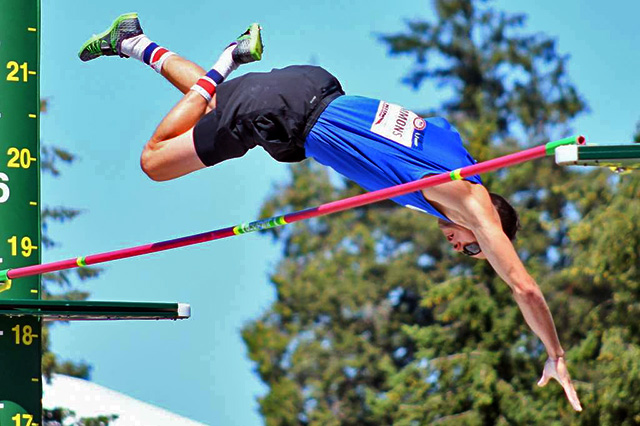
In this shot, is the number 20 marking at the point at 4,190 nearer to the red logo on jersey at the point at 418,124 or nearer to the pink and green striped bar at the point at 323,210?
the pink and green striped bar at the point at 323,210

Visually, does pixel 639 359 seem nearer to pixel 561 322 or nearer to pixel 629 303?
pixel 629 303

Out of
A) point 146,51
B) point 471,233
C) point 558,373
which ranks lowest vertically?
point 558,373

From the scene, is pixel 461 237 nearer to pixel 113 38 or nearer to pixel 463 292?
pixel 113 38

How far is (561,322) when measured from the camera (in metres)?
22.6

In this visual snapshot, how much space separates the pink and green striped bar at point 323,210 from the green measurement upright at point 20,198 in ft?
0.73

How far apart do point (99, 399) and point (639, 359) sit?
25.4ft

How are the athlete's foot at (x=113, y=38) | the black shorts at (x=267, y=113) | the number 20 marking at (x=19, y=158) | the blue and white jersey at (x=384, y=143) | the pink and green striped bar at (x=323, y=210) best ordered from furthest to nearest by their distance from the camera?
1. the number 20 marking at (x=19, y=158)
2. the athlete's foot at (x=113, y=38)
3. the black shorts at (x=267, y=113)
4. the blue and white jersey at (x=384, y=143)
5. the pink and green striped bar at (x=323, y=210)

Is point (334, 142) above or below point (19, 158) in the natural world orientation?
below

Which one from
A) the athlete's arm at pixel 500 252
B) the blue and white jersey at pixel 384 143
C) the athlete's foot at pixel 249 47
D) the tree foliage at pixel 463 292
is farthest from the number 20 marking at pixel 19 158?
the tree foliage at pixel 463 292

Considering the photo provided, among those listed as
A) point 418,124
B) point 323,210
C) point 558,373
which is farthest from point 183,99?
point 558,373

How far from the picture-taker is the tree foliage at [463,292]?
19.6 meters

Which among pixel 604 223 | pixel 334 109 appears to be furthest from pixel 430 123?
pixel 604 223

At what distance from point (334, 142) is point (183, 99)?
0.78 meters

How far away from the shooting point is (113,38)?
6.07 m
